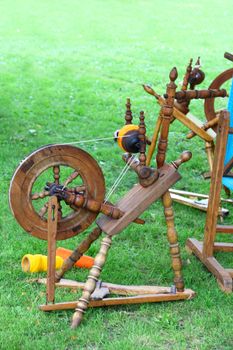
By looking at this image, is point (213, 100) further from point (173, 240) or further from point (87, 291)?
point (87, 291)

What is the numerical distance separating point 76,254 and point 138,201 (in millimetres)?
506

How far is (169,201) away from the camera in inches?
132

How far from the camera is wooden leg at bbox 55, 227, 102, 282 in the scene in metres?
3.42

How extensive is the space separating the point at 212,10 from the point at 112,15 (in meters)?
3.73

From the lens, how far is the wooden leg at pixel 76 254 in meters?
3.42

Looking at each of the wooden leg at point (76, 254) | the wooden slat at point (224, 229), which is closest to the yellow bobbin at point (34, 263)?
the wooden leg at point (76, 254)

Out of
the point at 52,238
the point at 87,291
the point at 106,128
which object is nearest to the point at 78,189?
the point at 52,238

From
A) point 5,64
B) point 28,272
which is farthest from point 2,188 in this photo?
point 5,64

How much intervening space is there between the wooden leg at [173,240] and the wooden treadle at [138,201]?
7 centimetres

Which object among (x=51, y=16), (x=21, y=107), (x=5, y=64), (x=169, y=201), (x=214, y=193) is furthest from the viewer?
(x=51, y=16)

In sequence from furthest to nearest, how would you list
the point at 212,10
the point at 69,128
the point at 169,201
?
the point at 212,10
the point at 69,128
the point at 169,201

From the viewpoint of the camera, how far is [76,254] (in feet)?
11.4

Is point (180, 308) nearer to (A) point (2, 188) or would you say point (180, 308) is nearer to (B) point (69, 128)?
(A) point (2, 188)

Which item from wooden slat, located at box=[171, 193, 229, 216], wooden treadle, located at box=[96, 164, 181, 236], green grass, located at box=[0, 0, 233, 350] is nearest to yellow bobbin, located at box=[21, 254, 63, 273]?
green grass, located at box=[0, 0, 233, 350]
